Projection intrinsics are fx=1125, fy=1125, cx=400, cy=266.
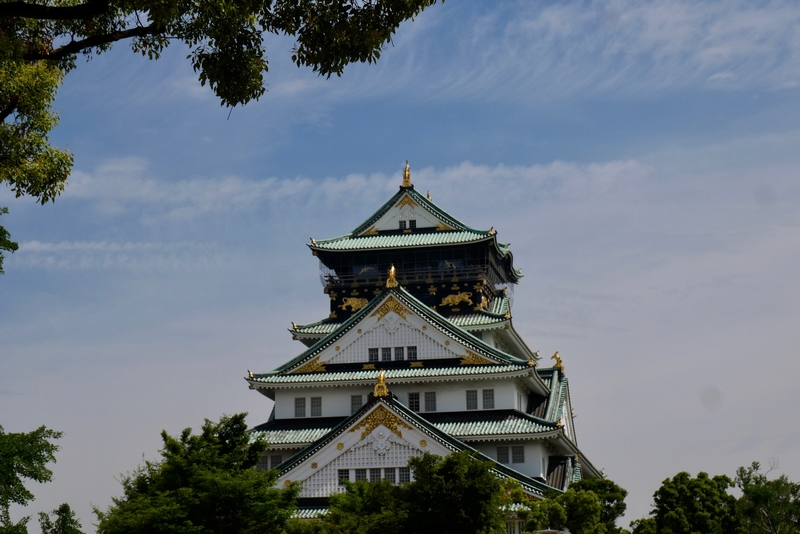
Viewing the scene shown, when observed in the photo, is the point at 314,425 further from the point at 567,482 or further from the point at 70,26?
the point at 70,26

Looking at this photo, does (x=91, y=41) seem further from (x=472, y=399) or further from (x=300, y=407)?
(x=300, y=407)

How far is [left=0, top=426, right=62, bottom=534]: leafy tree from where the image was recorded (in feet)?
95.7

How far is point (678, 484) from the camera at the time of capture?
167ft

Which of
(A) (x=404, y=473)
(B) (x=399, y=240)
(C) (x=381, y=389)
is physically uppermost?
(B) (x=399, y=240)

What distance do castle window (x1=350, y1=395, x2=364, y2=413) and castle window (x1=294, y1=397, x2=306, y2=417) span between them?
8.14 feet

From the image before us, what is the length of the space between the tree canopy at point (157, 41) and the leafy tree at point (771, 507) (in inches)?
1661

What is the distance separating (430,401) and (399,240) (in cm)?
1167

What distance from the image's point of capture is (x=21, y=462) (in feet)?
96.0

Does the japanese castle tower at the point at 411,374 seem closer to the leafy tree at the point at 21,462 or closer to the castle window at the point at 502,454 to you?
the castle window at the point at 502,454

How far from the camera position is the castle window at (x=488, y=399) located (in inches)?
2119

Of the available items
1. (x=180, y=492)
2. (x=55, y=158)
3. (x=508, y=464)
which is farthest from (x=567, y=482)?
(x=55, y=158)

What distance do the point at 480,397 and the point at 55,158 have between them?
34108 millimetres

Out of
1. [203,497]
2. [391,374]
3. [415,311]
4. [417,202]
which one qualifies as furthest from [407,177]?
[203,497]

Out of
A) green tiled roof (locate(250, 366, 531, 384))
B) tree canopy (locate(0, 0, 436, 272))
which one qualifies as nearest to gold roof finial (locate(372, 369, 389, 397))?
green tiled roof (locate(250, 366, 531, 384))
